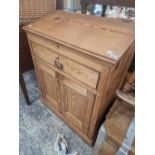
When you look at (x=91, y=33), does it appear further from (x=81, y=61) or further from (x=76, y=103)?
(x=76, y=103)

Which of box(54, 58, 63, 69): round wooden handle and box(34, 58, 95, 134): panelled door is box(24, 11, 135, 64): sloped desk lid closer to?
box(54, 58, 63, 69): round wooden handle

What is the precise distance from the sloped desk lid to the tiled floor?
2.98 ft

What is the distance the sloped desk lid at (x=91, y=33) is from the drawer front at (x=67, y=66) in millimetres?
121

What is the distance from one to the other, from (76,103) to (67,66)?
0.33 m

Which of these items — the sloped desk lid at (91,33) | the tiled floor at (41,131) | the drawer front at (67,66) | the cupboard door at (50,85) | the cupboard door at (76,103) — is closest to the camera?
the sloped desk lid at (91,33)

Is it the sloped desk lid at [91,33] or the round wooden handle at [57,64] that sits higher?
the sloped desk lid at [91,33]

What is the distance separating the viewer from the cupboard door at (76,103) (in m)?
0.97

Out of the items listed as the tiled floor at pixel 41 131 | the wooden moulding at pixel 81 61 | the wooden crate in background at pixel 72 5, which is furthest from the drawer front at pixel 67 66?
the tiled floor at pixel 41 131

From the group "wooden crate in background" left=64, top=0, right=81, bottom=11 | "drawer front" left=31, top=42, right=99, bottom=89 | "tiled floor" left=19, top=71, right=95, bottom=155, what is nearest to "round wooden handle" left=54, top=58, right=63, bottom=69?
"drawer front" left=31, top=42, right=99, bottom=89

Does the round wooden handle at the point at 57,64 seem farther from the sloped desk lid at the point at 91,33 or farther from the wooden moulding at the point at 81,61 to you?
the sloped desk lid at the point at 91,33

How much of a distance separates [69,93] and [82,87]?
0.64 feet

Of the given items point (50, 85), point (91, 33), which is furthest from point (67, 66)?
point (50, 85)

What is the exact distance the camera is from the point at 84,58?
778mm
